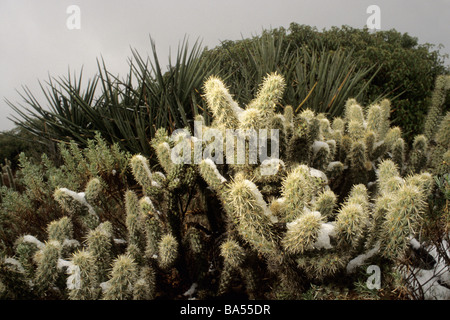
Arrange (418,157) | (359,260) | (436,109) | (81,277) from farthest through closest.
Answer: (436,109) < (418,157) < (359,260) < (81,277)

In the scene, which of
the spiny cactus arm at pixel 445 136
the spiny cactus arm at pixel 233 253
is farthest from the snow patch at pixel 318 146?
the spiny cactus arm at pixel 445 136

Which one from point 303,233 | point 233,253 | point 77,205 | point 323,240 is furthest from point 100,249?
point 323,240

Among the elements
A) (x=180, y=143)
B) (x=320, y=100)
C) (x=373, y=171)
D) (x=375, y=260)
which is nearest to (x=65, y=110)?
(x=180, y=143)

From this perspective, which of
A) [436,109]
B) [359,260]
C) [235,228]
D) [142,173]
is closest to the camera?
[359,260]

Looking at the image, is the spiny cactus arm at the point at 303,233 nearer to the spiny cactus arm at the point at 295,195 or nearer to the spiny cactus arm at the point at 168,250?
the spiny cactus arm at the point at 295,195

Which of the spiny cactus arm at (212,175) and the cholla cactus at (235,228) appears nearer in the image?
the cholla cactus at (235,228)

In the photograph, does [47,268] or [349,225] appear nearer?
[349,225]

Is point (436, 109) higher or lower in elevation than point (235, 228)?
higher

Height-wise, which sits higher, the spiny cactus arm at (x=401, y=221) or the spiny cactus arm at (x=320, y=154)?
the spiny cactus arm at (x=320, y=154)

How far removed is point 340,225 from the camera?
2.13m

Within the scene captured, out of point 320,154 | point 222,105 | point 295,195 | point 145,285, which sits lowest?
point 145,285

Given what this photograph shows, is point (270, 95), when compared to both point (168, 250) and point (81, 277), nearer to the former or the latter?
point (168, 250)

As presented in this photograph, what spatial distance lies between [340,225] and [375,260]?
1.50 feet
